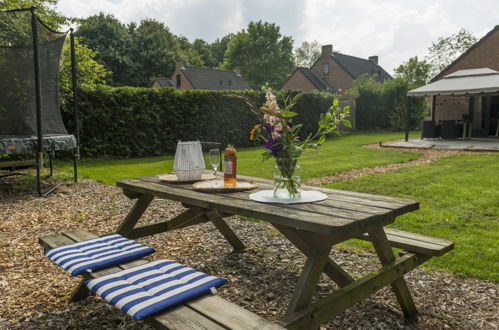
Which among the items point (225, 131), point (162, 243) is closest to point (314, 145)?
point (162, 243)

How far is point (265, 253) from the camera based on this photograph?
3.54 metres

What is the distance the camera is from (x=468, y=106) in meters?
17.9

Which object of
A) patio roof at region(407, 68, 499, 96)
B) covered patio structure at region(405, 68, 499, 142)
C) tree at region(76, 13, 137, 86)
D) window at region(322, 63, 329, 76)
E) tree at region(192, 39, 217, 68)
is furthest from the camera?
tree at region(192, 39, 217, 68)

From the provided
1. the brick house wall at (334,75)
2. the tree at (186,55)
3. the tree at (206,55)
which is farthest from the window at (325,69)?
the tree at (206,55)

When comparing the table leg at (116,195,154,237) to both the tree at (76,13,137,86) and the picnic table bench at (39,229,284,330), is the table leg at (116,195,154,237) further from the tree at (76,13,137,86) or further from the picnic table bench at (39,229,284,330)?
the tree at (76,13,137,86)

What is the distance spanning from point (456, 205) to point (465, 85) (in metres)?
11.0

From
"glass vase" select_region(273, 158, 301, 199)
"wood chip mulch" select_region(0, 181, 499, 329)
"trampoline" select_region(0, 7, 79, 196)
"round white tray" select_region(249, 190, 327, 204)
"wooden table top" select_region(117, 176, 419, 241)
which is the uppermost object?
"trampoline" select_region(0, 7, 79, 196)

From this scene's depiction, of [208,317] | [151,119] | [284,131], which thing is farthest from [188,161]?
[151,119]

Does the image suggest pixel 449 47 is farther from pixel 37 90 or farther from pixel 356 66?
pixel 37 90

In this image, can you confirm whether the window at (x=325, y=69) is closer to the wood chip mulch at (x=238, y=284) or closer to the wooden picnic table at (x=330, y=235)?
the wood chip mulch at (x=238, y=284)

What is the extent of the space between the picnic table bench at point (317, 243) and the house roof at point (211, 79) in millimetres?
28660

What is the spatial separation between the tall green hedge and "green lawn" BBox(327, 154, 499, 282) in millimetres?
6501

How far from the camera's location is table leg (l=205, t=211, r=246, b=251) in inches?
136

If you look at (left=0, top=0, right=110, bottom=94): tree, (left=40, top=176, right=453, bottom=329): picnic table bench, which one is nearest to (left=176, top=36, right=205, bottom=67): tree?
(left=0, top=0, right=110, bottom=94): tree
